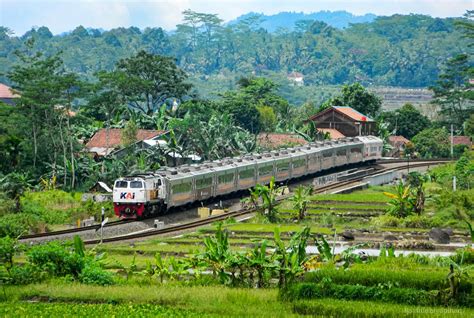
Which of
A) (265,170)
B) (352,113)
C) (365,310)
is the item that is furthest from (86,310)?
(352,113)

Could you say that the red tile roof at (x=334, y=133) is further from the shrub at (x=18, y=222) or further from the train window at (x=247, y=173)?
the shrub at (x=18, y=222)

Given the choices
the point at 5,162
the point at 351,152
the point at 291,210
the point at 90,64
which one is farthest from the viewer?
the point at 90,64

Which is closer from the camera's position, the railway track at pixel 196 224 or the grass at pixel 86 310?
the grass at pixel 86 310

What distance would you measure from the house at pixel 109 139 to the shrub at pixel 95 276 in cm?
4393

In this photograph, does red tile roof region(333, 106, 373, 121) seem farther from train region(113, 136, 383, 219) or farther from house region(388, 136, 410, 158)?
train region(113, 136, 383, 219)

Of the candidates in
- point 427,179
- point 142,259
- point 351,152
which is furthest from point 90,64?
point 142,259

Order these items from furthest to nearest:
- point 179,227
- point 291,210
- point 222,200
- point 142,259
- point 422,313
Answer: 1. point 222,200
2. point 291,210
3. point 179,227
4. point 142,259
5. point 422,313

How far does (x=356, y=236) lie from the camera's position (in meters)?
41.0

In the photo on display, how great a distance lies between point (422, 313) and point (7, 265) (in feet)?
39.1

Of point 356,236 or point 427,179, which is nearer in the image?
point 356,236

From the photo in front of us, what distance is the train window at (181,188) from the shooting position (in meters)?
51.2

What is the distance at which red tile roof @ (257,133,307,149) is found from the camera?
85750mm

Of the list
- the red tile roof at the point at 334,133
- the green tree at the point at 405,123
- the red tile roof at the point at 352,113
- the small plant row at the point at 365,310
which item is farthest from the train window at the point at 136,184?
the green tree at the point at 405,123

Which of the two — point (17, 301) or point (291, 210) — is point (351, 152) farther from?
point (17, 301)
